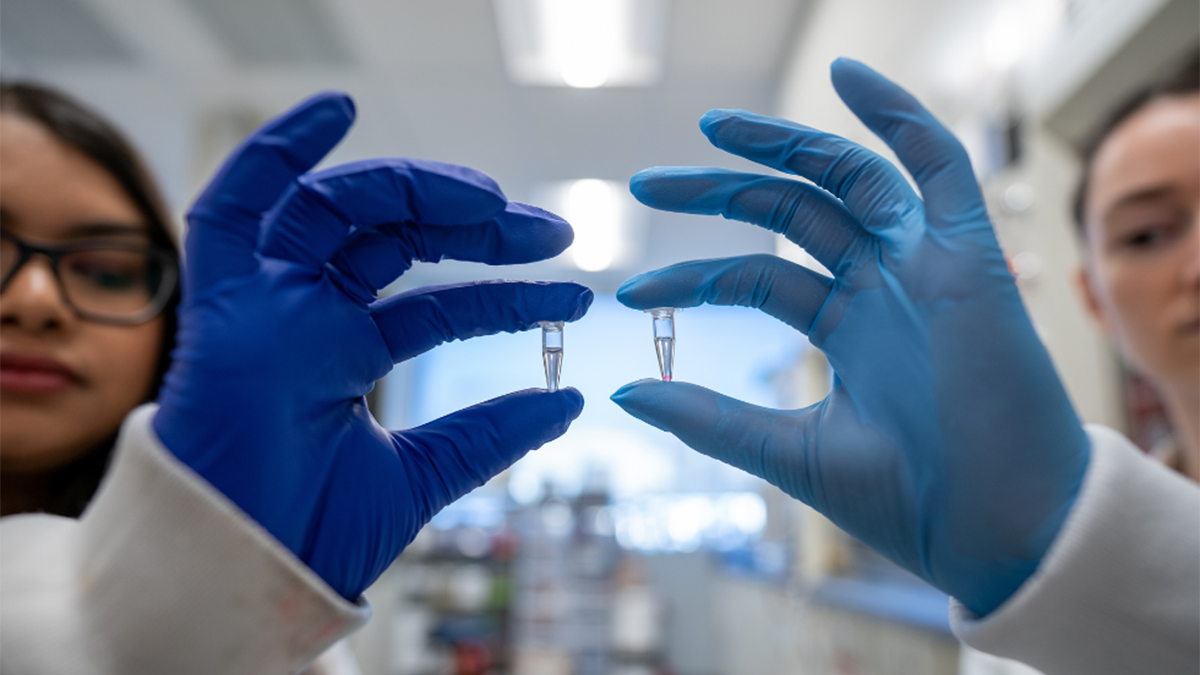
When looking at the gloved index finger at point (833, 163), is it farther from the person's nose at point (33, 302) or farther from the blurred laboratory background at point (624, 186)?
the person's nose at point (33, 302)

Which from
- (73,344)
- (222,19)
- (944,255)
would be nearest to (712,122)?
(944,255)

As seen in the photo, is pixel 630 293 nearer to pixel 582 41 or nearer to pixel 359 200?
pixel 359 200

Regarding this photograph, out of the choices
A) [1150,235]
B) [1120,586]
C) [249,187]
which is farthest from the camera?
[1150,235]

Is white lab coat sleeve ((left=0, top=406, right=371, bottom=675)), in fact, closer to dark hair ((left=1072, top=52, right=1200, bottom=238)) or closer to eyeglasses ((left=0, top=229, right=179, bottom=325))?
eyeglasses ((left=0, top=229, right=179, bottom=325))

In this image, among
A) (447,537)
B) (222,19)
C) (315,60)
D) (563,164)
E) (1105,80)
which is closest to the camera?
(1105,80)

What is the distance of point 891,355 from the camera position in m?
0.76

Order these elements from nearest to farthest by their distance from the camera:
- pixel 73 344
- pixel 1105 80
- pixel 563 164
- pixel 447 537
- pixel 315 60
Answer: pixel 73 344
pixel 1105 80
pixel 315 60
pixel 563 164
pixel 447 537

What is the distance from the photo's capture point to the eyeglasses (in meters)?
0.93

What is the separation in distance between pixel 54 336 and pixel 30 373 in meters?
0.06

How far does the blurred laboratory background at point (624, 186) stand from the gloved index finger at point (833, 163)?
26 cm

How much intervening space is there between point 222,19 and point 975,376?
3469mm

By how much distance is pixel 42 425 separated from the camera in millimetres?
916

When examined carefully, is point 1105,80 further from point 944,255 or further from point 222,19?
point 222,19

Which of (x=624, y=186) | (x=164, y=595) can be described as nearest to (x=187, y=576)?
(x=164, y=595)
